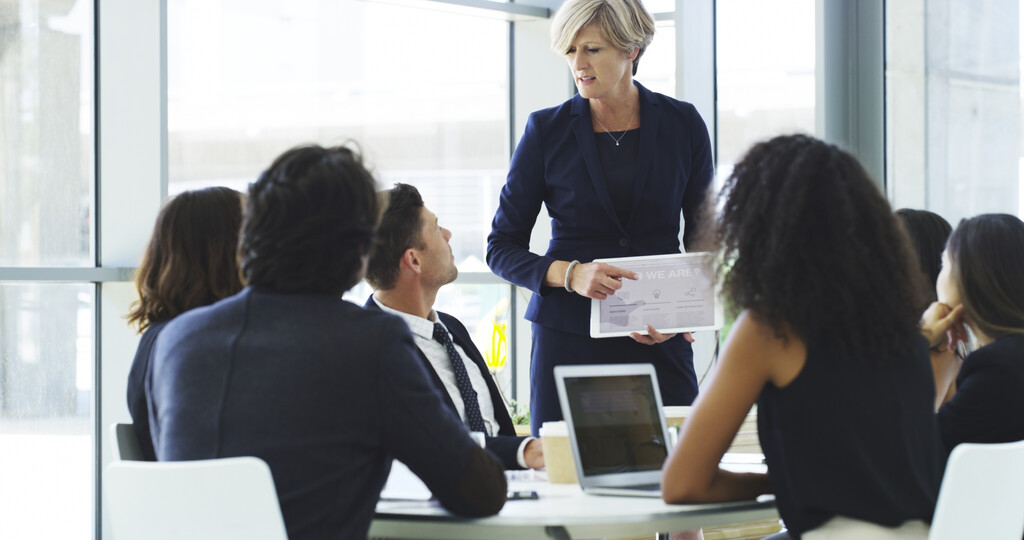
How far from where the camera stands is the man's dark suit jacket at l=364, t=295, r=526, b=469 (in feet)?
7.50

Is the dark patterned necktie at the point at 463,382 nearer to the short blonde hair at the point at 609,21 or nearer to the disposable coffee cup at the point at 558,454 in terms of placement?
the disposable coffee cup at the point at 558,454

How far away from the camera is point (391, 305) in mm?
2549

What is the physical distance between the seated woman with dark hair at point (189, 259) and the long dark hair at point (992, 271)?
5.15ft

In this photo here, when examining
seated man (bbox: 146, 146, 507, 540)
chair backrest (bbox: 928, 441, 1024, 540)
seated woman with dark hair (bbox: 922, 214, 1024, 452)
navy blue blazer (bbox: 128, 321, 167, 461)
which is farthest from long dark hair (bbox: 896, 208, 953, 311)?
navy blue blazer (bbox: 128, 321, 167, 461)

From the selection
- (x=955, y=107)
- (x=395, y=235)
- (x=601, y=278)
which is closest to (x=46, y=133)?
(x=395, y=235)

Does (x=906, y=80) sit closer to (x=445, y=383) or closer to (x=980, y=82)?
(x=980, y=82)

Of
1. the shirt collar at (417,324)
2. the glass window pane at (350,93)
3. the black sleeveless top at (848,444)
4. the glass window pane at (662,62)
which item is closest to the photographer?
the black sleeveless top at (848,444)

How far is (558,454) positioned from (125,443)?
847 millimetres

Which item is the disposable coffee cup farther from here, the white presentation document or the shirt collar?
the white presentation document

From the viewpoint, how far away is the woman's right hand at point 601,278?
2645 mm

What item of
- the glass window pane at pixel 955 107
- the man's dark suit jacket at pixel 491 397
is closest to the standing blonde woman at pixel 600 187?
the man's dark suit jacket at pixel 491 397

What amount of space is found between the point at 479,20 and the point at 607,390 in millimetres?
3510

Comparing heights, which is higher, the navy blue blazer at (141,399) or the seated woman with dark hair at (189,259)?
the seated woman with dark hair at (189,259)

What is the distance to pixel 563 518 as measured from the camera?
166 centimetres
